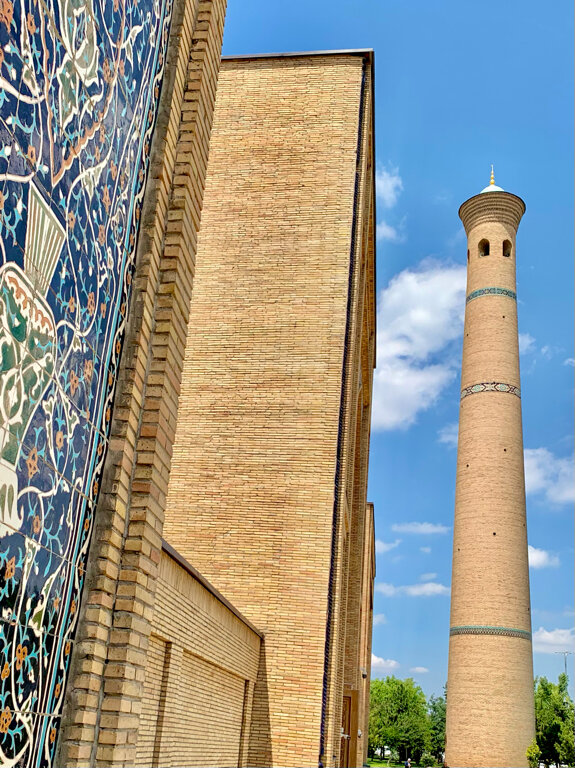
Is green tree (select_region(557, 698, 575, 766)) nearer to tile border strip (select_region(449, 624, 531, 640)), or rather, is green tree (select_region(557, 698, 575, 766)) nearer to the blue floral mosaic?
tile border strip (select_region(449, 624, 531, 640))

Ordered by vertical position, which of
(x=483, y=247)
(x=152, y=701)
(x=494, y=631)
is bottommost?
(x=152, y=701)

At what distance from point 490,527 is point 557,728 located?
12170mm

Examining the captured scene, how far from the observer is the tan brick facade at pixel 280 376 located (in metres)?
9.09

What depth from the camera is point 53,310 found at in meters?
2.29

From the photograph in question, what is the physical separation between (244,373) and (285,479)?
1.55 metres

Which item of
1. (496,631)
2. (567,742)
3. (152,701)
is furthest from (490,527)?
(152,701)

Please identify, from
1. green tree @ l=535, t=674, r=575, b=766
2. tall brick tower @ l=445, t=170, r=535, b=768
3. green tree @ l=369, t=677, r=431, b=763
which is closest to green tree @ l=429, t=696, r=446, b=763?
green tree @ l=369, t=677, r=431, b=763

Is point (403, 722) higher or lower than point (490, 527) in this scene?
lower

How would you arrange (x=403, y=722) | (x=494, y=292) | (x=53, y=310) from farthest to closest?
(x=403, y=722)
(x=494, y=292)
(x=53, y=310)

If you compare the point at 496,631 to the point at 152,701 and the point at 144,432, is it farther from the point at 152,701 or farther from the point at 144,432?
the point at 144,432

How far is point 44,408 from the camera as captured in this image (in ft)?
7.34

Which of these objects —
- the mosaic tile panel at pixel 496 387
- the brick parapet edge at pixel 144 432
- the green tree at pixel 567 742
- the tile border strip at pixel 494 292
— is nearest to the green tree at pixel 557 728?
the green tree at pixel 567 742

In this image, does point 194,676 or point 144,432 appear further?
point 194,676

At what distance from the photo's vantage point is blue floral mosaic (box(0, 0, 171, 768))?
6.64 feet
